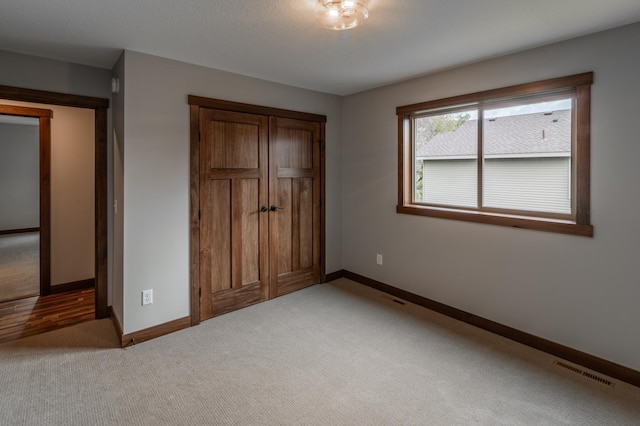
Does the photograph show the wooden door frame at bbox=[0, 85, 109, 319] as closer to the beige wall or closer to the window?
the beige wall

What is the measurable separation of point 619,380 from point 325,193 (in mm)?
3140

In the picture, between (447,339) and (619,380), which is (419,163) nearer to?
(447,339)

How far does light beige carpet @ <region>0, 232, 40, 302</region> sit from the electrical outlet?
207 cm

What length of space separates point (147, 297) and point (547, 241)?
331 cm

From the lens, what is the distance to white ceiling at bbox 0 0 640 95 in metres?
2.02

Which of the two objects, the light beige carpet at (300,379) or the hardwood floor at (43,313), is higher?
the hardwood floor at (43,313)

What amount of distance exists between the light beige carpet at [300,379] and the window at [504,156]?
112cm

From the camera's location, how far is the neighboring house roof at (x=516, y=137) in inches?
105

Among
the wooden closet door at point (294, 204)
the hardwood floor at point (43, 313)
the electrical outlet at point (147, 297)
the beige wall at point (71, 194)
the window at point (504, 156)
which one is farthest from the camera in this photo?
the beige wall at point (71, 194)

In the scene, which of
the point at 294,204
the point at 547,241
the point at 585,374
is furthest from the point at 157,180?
the point at 585,374

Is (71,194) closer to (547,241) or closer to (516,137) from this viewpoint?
(516,137)

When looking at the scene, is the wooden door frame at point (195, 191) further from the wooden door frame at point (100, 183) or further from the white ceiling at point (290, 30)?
the wooden door frame at point (100, 183)

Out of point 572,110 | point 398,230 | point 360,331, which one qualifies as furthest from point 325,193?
point 572,110

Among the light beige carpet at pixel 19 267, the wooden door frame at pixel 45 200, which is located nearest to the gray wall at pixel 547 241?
the wooden door frame at pixel 45 200
